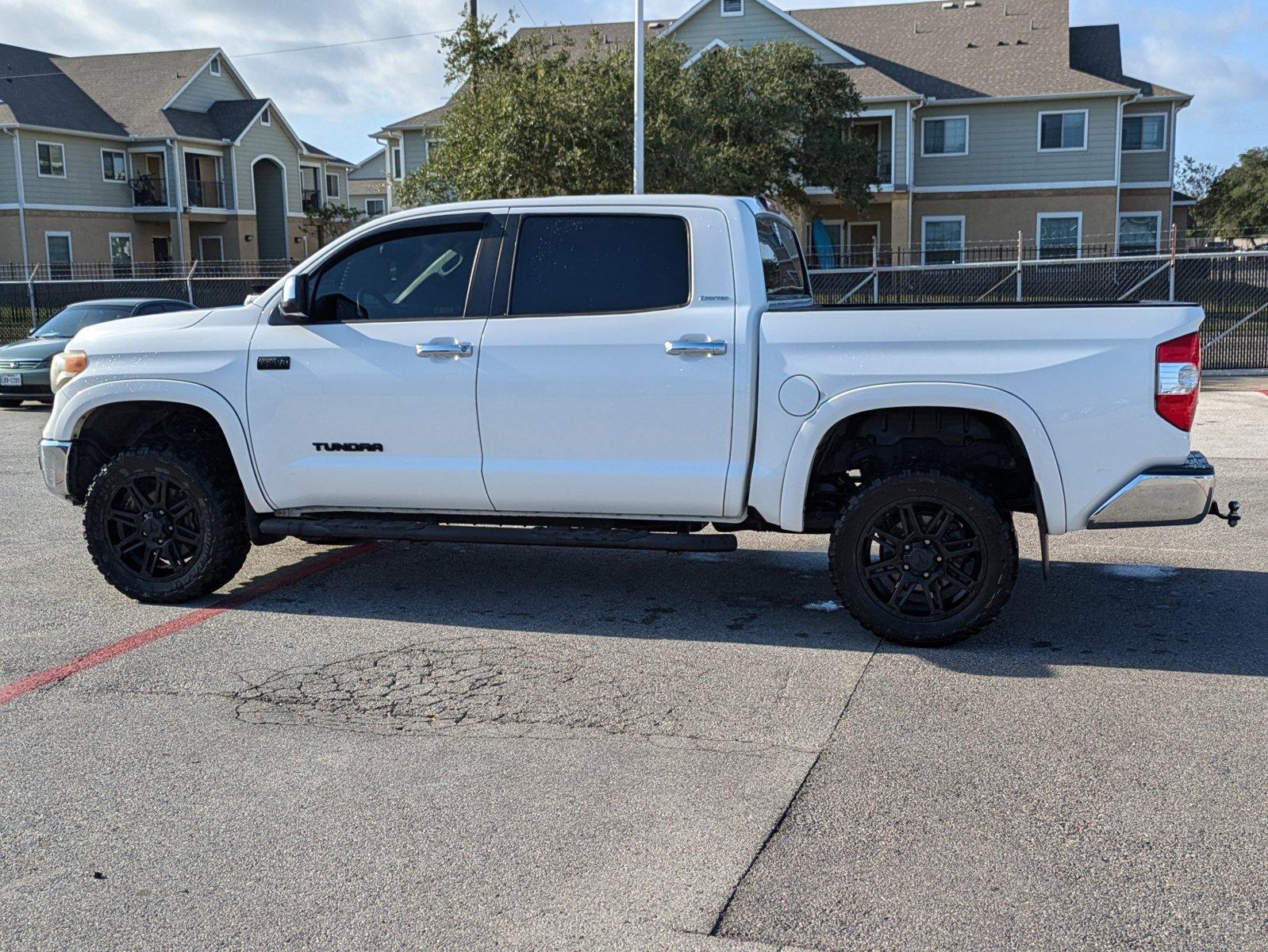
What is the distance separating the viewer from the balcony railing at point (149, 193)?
46.5 meters

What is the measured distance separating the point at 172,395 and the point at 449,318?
1587 millimetres

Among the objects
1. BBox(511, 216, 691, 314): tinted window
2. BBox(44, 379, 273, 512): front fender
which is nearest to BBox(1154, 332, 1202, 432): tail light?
BBox(511, 216, 691, 314): tinted window

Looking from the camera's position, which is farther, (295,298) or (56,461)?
(56,461)

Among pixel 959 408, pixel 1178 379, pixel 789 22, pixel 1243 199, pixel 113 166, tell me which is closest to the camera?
pixel 1178 379

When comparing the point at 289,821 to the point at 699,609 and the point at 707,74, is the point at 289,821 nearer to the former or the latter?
the point at 699,609

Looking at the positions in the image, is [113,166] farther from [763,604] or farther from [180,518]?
[763,604]

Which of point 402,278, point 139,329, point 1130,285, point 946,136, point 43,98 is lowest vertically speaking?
point 139,329

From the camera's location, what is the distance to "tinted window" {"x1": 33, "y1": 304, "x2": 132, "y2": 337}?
18.0m

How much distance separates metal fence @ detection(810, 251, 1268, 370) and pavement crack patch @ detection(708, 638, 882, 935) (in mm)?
13564

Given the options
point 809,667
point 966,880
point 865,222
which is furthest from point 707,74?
point 966,880

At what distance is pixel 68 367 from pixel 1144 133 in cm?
3994

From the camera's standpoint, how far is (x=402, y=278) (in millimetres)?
6477

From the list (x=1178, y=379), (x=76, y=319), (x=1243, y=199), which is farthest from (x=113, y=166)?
(x=1243, y=199)

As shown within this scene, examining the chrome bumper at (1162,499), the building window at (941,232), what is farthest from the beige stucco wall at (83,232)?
the chrome bumper at (1162,499)
